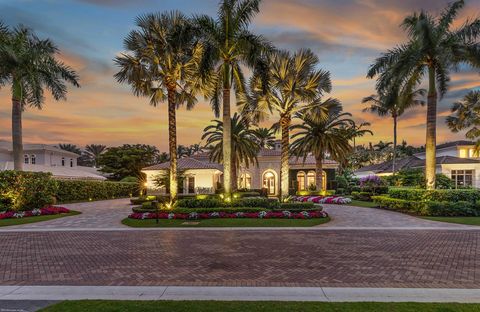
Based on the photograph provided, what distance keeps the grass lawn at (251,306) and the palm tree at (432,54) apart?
16.5 metres

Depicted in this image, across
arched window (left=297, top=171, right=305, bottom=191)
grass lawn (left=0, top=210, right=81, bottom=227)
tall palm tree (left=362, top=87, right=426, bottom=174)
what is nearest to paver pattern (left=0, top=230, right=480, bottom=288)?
grass lawn (left=0, top=210, right=81, bottom=227)

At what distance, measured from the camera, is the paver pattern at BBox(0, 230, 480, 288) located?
679cm

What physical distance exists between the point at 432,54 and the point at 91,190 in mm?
37303

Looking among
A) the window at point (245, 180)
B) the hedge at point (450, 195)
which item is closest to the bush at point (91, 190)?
the window at point (245, 180)

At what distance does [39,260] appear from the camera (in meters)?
8.76

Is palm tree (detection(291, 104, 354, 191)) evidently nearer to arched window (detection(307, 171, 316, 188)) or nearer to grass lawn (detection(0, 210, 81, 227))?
arched window (detection(307, 171, 316, 188))

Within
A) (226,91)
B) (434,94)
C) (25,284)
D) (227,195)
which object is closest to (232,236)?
(227,195)

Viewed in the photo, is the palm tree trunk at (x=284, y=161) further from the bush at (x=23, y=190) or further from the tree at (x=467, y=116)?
the tree at (x=467, y=116)

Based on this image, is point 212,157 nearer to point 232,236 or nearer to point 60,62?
point 60,62

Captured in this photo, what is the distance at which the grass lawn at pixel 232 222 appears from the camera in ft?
49.6

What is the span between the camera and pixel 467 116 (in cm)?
4003

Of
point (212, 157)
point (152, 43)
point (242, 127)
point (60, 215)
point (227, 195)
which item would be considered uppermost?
point (152, 43)

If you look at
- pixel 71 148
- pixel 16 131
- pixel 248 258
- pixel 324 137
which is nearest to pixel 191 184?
pixel 324 137

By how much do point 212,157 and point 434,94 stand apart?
20704 mm
